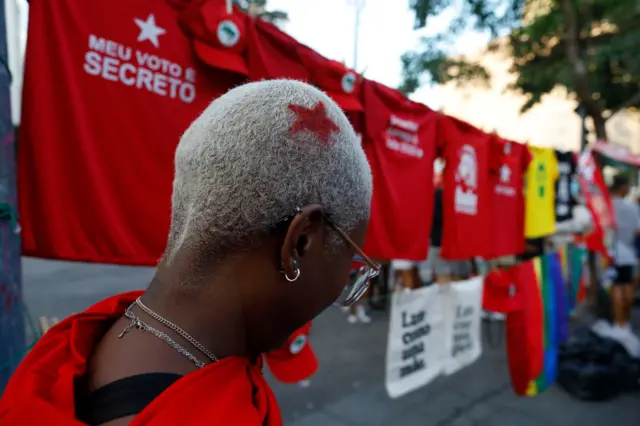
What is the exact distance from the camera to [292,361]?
78.7 inches

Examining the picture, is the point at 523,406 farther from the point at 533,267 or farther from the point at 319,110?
the point at 319,110

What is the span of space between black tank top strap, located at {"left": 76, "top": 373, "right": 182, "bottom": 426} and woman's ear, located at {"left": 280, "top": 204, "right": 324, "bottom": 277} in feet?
0.85

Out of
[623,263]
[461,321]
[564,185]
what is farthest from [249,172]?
[623,263]

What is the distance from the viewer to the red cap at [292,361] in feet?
6.42

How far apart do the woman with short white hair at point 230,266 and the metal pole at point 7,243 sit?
57 centimetres

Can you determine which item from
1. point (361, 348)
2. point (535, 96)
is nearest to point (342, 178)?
point (361, 348)

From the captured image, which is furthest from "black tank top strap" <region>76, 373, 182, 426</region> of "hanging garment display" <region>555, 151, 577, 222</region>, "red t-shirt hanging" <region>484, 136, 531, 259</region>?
"hanging garment display" <region>555, 151, 577, 222</region>

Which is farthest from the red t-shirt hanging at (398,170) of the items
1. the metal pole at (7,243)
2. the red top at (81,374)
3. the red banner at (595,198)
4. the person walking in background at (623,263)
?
the person walking in background at (623,263)

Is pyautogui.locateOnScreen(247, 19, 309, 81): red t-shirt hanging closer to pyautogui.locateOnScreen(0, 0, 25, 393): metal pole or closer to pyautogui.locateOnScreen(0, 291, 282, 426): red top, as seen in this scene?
pyautogui.locateOnScreen(0, 0, 25, 393): metal pole

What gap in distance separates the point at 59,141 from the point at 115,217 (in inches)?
12.1

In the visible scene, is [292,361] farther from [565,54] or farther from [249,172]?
[565,54]

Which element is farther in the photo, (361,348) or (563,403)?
(361,348)

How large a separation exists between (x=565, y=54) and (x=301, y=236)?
9.35 metres

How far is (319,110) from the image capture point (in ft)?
2.71
